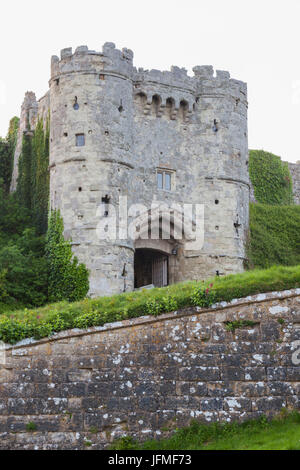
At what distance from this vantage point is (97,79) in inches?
1126

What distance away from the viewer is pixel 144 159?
3019 centimetres

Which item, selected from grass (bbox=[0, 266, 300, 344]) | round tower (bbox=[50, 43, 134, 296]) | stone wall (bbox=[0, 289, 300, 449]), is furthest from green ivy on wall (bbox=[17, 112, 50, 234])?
stone wall (bbox=[0, 289, 300, 449])

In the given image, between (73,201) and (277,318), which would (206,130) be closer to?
(73,201)

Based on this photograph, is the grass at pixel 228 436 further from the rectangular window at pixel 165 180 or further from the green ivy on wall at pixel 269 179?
the green ivy on wall at pixel 269 179

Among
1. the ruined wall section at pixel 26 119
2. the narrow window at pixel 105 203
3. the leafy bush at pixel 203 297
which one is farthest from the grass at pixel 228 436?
the ruined wall section at pixel 26 119

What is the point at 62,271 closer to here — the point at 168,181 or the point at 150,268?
the point at 168,181

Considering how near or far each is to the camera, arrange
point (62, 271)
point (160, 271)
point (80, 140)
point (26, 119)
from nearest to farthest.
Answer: point (62, 271) < point (80, 140) < point (160, 271) < point (26, 119)

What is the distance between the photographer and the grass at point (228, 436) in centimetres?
1341

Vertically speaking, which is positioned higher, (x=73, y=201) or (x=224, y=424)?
(x=73, y=201)

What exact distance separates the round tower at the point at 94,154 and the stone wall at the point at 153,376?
11.6 m

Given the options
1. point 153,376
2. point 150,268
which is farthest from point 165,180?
point 153,376

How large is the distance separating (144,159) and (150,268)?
554 centimetres
